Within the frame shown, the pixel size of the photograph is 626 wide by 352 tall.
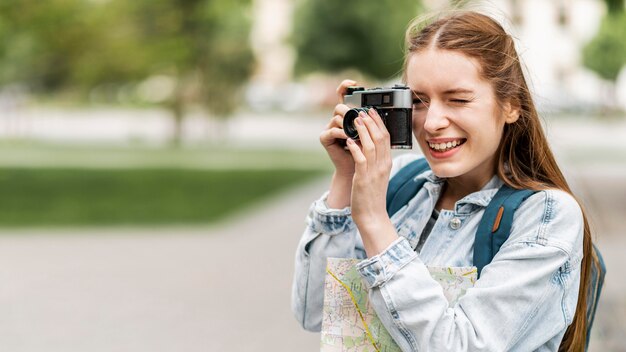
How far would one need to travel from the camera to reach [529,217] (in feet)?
5.86

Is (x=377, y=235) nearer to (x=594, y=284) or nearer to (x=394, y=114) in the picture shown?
(x=394, y=114)

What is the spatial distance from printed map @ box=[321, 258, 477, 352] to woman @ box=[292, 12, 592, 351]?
0.07 meters

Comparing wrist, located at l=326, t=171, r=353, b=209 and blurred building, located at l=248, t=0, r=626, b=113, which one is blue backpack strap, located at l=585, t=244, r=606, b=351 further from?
blurred building, located at l=248, t=0, r=626, b=113

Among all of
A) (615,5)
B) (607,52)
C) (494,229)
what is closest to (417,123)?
(494,229)

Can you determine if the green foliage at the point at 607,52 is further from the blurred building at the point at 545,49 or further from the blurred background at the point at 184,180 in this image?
the blurred background at the point at 184,180

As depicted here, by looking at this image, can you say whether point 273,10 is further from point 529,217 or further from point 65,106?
point 529,217

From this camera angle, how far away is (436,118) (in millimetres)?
1817

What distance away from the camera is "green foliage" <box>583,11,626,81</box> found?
55844 mm

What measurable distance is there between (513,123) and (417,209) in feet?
0.89

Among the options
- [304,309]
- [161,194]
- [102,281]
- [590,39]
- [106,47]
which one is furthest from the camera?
[590,39]

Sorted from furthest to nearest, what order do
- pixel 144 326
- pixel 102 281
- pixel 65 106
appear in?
pixel 65 106
pixel 102 281
pixel 144 326

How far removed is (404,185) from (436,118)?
0.30 metres

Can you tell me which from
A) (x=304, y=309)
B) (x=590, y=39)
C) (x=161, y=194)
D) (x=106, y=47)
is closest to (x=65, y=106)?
(x=590, y=39)

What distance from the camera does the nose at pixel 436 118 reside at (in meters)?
1.82
